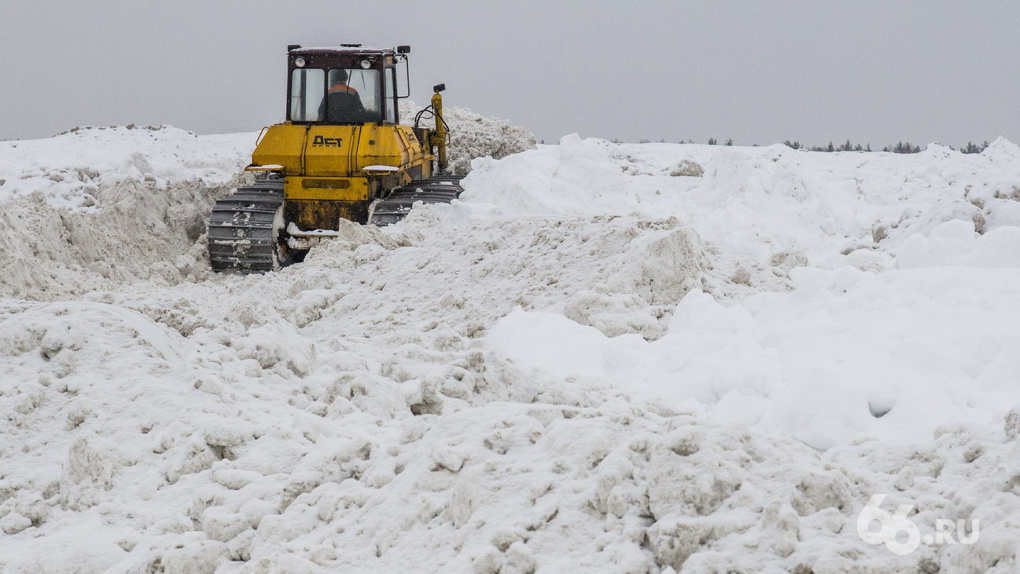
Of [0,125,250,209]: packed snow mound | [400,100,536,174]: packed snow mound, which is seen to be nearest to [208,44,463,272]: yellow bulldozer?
[0,125,250,209]: packed snow mound

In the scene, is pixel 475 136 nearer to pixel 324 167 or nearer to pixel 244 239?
pixel 324 167

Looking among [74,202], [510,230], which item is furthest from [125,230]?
[510,230]

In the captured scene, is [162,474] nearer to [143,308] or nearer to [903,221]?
[143,308]

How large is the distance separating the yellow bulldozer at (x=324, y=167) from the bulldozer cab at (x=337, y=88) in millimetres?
12

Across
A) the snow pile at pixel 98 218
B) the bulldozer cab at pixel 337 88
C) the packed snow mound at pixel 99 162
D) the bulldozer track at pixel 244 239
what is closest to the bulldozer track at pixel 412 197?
the bulldozer cab at pixel 337 88

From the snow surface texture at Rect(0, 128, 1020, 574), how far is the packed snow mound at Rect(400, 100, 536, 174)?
7.32m

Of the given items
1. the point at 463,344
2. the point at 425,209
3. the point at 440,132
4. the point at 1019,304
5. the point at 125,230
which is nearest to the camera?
the point at 1019,304

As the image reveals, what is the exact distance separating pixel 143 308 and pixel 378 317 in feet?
5.66

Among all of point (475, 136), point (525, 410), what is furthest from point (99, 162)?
point (525, 410)

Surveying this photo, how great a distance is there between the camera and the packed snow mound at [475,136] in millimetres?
16281

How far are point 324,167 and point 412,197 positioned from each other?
1.07m

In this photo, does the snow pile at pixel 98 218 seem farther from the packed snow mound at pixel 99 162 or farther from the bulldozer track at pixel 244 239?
the bulldozer track at pixel 244 239

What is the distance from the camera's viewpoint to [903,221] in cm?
1075

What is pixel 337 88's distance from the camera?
11180mm
